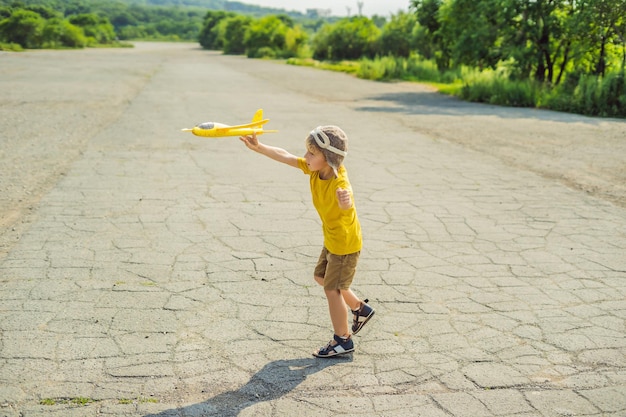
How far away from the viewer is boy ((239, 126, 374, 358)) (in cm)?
330

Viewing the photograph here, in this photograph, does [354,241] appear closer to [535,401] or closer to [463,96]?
[535,401]

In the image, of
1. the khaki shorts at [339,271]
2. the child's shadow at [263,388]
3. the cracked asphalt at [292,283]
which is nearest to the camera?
the child's shadow at [263,388]

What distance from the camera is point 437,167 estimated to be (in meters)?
8.77

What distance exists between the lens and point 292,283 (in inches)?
181

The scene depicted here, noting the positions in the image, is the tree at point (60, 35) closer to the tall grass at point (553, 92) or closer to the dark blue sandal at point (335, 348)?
the tall grass at point (553, 92)

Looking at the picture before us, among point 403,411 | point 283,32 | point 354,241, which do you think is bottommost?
point 403,411

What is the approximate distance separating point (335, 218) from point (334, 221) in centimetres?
2

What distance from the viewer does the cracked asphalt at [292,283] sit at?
125 inches

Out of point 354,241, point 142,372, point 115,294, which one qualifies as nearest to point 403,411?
point 354,241

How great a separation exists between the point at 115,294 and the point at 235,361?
4.23ft

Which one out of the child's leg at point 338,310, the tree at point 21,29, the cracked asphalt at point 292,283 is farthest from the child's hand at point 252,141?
the tree at point 21,29

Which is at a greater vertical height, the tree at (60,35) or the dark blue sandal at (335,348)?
the tree at (60,35)

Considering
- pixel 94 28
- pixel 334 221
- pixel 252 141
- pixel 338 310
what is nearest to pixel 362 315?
pixel 338 310

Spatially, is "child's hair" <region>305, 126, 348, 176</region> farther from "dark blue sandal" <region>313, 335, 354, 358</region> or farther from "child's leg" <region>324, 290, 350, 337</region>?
"dark blue sandal" <region>313, 335, 354, 358</region>
